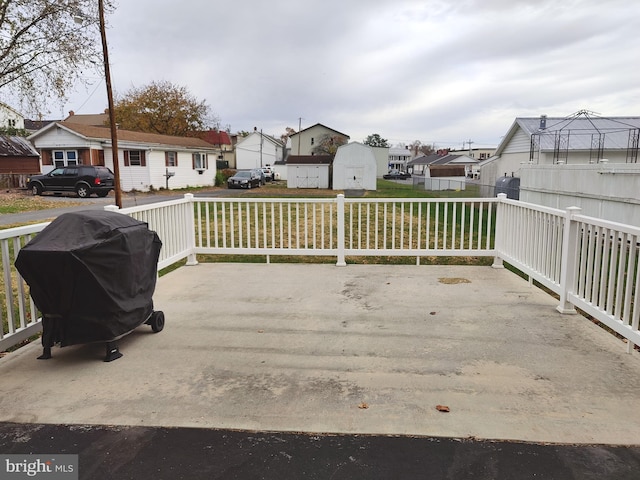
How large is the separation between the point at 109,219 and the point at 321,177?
31.7 meters

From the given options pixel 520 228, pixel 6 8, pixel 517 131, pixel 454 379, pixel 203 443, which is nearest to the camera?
pixel 203 443

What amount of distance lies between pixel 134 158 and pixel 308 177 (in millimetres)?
13399

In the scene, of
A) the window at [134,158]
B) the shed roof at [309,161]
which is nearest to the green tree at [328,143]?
the shed roof at [309,161]

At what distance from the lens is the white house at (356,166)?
3325cm

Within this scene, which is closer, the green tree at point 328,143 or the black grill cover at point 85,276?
Result: the black grill cover at point 85,276

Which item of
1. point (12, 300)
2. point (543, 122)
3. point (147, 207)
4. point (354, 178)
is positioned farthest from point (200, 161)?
point (12, 300)

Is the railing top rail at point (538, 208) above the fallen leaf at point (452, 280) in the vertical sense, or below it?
above

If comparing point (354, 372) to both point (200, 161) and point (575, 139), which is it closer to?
point (575, 139)

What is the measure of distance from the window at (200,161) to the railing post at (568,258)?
28.3m

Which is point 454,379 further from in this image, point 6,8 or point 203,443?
point 6,8

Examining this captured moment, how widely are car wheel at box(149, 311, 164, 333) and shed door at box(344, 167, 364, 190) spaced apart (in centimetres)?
3003

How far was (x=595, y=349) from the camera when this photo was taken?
362 centimetres

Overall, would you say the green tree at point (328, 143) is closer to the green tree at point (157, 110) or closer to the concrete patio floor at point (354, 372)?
the green tree at point (157, 110)

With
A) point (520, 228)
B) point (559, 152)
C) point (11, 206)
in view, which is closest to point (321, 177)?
point (559, 152)
